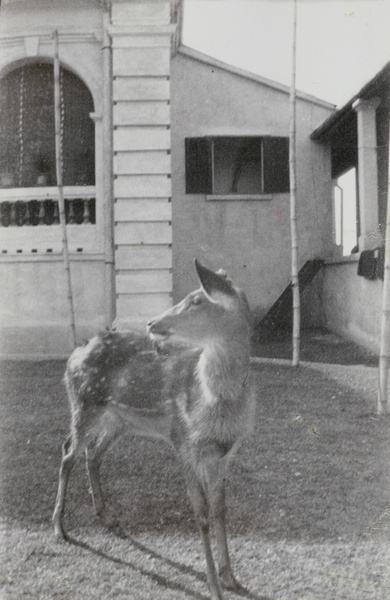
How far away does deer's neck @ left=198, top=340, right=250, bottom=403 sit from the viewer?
7.83ft

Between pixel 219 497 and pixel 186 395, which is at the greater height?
pixel 186 395

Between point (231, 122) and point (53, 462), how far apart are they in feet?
8.80

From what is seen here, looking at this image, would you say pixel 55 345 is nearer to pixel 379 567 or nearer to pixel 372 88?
pixel 379 567

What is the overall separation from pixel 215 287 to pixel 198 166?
198 centimetres

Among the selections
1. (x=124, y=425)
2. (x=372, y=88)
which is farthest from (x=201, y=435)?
(x=372, y=88)

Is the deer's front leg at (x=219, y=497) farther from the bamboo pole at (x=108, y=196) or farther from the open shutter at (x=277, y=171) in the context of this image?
the open shutter at (x=277, y=171)

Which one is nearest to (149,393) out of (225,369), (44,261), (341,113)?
(225,369)

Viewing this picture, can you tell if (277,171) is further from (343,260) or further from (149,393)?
(149,393)

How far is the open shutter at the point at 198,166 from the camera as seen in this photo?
3922mm

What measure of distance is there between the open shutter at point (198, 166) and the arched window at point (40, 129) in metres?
0.71

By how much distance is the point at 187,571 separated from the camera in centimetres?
237

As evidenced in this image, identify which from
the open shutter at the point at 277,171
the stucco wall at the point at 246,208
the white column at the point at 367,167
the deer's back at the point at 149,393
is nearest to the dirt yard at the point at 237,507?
the deer's back at the point at 149,393

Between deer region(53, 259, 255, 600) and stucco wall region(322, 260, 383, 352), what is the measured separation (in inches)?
41.2

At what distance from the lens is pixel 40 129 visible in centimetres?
339
